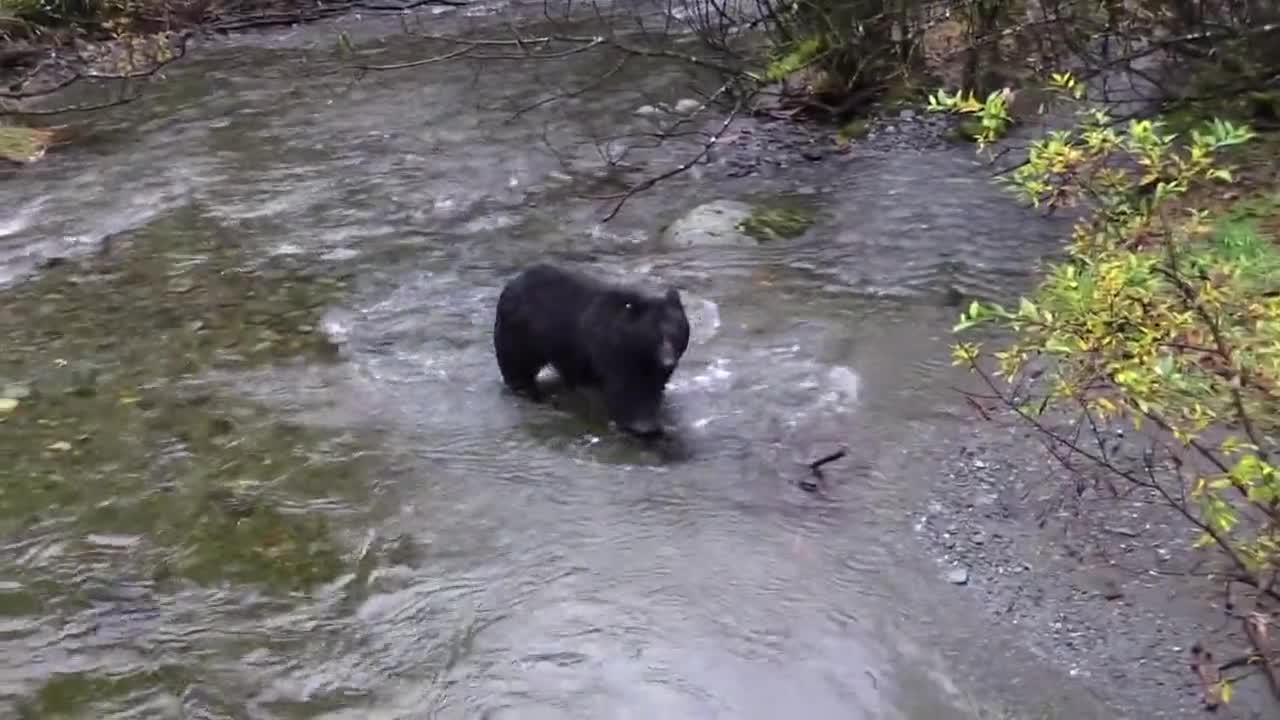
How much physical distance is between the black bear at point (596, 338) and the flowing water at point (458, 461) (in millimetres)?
178

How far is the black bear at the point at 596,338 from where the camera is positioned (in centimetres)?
532

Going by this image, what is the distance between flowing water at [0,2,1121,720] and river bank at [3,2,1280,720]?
17 mm

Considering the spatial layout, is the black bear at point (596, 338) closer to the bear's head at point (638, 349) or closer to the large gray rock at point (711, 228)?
the bear's head at point (638, 349)

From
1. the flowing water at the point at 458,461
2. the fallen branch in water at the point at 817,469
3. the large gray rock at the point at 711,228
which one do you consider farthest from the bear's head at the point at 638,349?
the large gray rock at the point at 711,228

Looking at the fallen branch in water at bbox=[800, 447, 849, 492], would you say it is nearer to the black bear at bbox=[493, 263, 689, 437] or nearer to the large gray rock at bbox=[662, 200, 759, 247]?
the black bear at bbox=[493, 263, 689, 437]

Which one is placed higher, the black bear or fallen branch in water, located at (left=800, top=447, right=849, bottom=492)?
the black bear

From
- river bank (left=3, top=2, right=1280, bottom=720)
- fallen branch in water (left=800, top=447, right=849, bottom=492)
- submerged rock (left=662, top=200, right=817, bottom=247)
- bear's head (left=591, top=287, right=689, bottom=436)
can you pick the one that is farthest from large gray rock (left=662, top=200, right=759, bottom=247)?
fallen branch in water (left=800, top=447, right=849, bottom=492)

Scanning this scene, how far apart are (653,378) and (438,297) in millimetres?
2119

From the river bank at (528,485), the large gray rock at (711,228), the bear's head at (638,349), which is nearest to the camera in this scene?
the river bank at (528,485)

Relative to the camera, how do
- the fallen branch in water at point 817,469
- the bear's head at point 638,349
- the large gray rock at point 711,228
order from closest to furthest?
the fallen branch in water at point 817,469
the bear's head at point 638,349
the large gray rock at point 711,228

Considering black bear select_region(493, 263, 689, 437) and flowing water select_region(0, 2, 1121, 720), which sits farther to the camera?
black bear select_region(493, 263, 689, 437)

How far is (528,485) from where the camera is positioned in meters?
5.25

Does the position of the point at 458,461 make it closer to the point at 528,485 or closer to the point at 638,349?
the point at 528,485

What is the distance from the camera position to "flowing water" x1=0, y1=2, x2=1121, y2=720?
412 cm
